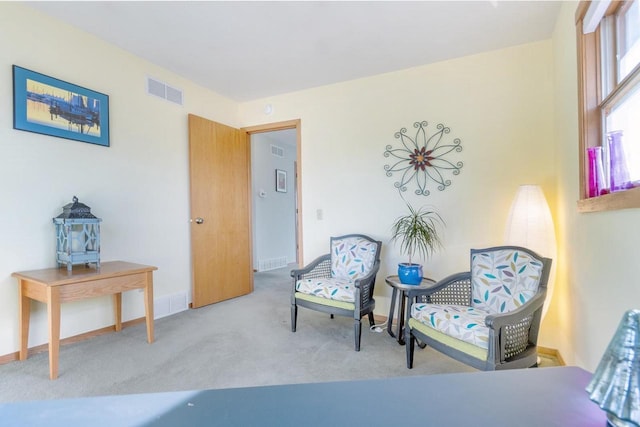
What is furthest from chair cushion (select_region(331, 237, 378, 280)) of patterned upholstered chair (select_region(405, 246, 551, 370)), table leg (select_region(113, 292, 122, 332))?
table leg (select_region(113, 292, 122, 332))

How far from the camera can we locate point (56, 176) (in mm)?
2432

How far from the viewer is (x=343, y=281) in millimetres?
2834

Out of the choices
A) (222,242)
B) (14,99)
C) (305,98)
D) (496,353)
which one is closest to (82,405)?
(496,353)

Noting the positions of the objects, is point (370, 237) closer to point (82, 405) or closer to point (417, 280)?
point (417, 280)

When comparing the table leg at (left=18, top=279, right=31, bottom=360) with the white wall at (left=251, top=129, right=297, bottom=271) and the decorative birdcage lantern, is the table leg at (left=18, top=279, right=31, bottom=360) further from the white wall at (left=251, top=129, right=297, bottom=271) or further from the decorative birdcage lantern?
the white wall at (left=251, top=129, right=297, bottom=271)

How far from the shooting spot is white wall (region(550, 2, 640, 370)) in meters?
1.27

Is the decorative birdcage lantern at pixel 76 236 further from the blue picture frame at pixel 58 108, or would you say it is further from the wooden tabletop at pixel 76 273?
the blue picture frame at pixel 58 108

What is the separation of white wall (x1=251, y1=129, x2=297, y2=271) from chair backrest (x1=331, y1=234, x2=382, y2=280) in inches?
109

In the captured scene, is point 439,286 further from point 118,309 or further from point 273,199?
point 273,199

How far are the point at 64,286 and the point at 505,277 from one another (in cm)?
290

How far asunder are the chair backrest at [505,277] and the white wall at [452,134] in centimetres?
60

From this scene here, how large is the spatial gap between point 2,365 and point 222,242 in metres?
→ 2.04

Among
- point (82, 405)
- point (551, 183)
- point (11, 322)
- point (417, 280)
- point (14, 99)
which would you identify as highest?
point (14, 99)

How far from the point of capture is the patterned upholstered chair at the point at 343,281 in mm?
2504
